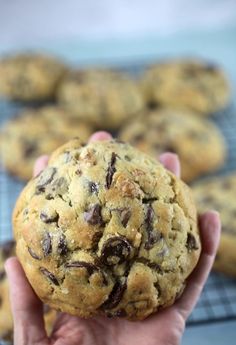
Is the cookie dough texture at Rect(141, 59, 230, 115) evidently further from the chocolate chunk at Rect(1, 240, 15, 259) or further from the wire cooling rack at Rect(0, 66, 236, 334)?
the chocolate chunk at Rect(1, 240, 15, 259)

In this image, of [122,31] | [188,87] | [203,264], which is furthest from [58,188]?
[122,31]

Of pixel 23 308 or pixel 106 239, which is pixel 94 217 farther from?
pixel 23 308

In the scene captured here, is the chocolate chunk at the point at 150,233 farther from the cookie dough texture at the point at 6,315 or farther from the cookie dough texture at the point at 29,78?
the cookie dough texture at the point at 29,78

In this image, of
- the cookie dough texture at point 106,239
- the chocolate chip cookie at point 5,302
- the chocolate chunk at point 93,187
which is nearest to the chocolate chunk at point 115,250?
the cookie dough texture at point 106,239

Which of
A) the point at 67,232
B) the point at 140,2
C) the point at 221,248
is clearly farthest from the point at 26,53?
the point at 67,232

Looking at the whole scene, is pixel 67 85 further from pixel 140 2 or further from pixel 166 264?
pixel 166 264

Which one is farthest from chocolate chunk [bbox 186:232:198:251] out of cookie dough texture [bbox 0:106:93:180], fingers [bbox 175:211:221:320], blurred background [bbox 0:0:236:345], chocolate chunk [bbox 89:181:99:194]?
blurred background [bbox 0:0:236:345]
